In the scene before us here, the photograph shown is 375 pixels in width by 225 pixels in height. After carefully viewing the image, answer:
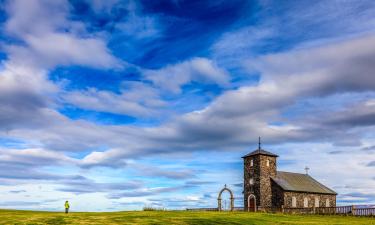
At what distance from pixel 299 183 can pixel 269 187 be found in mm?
6943

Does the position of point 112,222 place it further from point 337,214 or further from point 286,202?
point 286,202

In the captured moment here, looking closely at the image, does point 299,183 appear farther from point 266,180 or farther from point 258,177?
point 258,177

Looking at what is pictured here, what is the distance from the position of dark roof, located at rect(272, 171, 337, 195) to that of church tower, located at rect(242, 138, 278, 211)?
5.41 ft

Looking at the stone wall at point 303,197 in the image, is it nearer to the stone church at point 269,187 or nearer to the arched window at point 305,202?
the stone church at point 269,187

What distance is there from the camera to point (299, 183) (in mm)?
65438

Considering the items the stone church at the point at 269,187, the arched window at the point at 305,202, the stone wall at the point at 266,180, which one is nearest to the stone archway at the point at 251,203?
the stone church at the point at 269,187

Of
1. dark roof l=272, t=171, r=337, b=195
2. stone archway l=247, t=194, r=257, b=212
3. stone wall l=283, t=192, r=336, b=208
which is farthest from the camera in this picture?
dark roof l=272, t=171, r=337, b=195

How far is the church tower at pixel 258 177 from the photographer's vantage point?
60.4 meters

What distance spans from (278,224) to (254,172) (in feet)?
93.3

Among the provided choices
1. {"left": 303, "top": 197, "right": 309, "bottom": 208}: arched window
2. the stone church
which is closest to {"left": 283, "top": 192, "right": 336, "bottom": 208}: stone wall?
the stone church

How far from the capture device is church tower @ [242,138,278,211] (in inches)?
2379

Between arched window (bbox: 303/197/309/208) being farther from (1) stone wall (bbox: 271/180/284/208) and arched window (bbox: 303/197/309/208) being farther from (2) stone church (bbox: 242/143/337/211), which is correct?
(1) stone wall (bbox: 271/180/284/208)

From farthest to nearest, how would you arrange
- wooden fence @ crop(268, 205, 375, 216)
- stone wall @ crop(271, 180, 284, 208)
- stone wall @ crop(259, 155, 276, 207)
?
stone wall @ crop(259, 155, 276, 207) < stone wall @ crop(271, 180, 284, 208) < wooden fence @ crop(268, 205, 375, 216)

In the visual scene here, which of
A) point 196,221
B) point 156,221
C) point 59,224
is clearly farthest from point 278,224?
point 59,224
